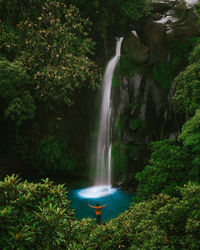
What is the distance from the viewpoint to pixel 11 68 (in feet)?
37.0

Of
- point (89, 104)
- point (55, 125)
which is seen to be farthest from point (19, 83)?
point (89, 104)

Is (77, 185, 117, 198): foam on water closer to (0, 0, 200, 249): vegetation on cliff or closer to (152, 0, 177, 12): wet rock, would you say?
(0, 0, 200, 249): vegetation on cliff

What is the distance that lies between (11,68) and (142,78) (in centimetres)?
647

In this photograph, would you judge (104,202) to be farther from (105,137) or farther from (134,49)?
(134,49)

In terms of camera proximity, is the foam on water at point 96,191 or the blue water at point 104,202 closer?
the blue water at point 104,202

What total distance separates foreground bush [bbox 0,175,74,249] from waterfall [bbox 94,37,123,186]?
Result: 11241mm

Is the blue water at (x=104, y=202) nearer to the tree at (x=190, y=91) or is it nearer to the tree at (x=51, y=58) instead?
the tree at (x=51, y=58)

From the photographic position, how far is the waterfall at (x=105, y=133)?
582 inches

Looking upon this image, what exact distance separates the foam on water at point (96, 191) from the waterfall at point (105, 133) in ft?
1.70

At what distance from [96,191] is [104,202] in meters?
1.75

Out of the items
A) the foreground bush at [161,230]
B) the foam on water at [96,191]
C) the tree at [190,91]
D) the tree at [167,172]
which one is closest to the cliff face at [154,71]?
the foam on water at [96,191]

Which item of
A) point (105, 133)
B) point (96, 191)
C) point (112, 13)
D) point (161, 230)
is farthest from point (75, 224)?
point (112, 13)

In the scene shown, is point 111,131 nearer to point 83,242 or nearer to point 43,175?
point 43,175

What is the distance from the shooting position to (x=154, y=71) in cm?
1234
